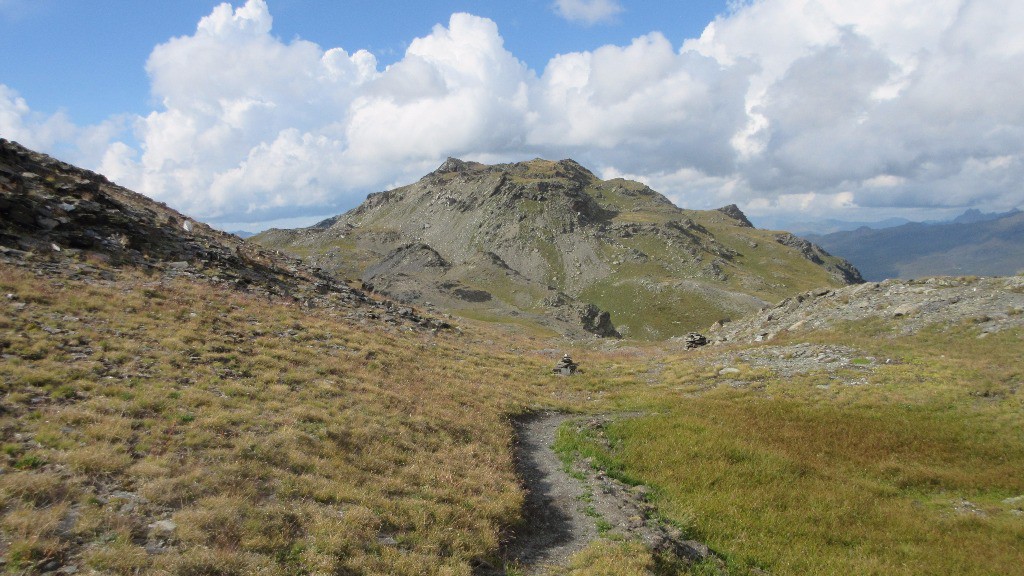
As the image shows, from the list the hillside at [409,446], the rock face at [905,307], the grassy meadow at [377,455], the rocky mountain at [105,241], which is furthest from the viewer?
the rock face at [905,307]

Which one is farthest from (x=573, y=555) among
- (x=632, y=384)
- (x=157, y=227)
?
(x=157, y=227)

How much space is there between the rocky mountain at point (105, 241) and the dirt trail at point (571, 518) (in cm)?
2753

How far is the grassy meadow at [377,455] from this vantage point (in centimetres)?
1007

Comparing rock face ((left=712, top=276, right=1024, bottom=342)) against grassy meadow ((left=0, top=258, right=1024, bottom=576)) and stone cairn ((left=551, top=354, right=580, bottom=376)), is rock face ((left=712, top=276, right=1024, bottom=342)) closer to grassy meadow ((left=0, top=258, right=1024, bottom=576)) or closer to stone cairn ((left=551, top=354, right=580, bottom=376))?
grassy meadow ((left=0, top=258, right=1024, bottom=576))

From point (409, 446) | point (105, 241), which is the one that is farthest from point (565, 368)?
point (105, 241)

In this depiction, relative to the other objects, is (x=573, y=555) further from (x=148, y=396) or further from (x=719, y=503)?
(x=148, y=396)

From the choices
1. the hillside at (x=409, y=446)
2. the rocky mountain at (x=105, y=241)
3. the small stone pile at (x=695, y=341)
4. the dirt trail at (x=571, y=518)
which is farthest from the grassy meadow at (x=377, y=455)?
the small stone pile at (x=695, y=341)

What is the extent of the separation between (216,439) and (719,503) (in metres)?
16.2

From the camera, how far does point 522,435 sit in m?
23.0

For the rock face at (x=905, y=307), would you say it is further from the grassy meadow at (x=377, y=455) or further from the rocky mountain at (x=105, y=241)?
the rocky mountain at (x=105, y=241)

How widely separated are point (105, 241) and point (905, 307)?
6899 cm

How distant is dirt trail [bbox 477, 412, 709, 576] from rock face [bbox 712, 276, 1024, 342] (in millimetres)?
39528

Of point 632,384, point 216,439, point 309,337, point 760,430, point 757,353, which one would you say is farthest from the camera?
point 757,353

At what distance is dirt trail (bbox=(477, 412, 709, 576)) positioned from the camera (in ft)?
41.4
